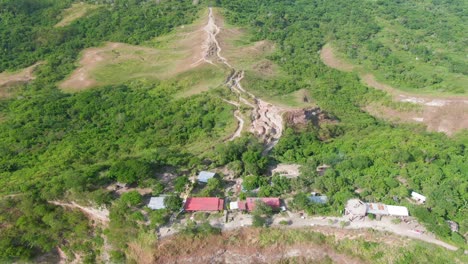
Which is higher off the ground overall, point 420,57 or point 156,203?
point 156,203

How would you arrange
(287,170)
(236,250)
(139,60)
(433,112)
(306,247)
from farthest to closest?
(139,60) < (433,112) < (287,170) < (306,247) < (236,250)

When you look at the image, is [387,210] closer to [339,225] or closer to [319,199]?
[339,225]

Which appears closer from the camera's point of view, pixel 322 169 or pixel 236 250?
pixel 236 250

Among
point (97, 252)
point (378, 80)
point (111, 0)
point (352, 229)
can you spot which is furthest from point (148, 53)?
point (352, 229)

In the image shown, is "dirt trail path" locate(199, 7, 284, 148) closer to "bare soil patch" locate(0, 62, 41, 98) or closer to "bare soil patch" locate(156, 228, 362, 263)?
"bare soil patch" locate(156, 228, 362, 263)

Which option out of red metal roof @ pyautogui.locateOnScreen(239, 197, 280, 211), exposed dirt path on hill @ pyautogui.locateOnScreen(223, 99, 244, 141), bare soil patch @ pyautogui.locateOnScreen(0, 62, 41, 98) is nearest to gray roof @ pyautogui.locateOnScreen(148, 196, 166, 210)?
red metal roof @ pyautogui.locateOnScreen(239, 197, 280, 211)

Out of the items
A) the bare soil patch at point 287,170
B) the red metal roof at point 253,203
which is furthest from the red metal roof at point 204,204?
the bare soil patch at point 287,170

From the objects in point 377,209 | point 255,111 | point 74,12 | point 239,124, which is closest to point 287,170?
point 239,124

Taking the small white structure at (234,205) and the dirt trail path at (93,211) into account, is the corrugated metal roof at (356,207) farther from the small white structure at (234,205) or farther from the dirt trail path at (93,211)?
the dirt trail path at (93,211)
